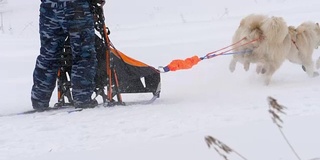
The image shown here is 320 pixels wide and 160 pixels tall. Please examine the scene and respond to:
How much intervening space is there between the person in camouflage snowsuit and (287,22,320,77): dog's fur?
8.85 ft

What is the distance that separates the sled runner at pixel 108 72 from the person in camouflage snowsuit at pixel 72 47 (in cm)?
9

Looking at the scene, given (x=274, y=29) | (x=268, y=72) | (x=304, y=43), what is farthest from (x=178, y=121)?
(x=304, y=43)

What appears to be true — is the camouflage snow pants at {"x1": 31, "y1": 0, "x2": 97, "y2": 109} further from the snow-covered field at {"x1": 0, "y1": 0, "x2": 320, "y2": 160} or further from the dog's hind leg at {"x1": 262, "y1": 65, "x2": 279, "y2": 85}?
the dog's hind leg at {"x1": 262, "y1": 65, "x2": 279, "y2": 85}

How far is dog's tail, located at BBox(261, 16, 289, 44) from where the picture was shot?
4.54 metres

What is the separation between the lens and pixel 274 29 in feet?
15.0

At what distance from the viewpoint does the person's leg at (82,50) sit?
142 inches

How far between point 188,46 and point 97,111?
3903mm

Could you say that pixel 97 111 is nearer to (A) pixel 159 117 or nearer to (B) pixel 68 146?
(A) pixel 159 117

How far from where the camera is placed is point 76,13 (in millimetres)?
3602

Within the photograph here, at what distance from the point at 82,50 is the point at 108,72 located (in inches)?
14.1

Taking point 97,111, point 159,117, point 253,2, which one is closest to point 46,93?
point 97,111

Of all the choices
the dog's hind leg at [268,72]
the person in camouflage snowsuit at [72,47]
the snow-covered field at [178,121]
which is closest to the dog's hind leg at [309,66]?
the snow-covered field at [178,121]

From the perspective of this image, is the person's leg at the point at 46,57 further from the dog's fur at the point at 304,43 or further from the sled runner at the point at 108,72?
the dog's fur at the point at 304,43

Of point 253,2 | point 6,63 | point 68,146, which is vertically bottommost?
point 68,146
